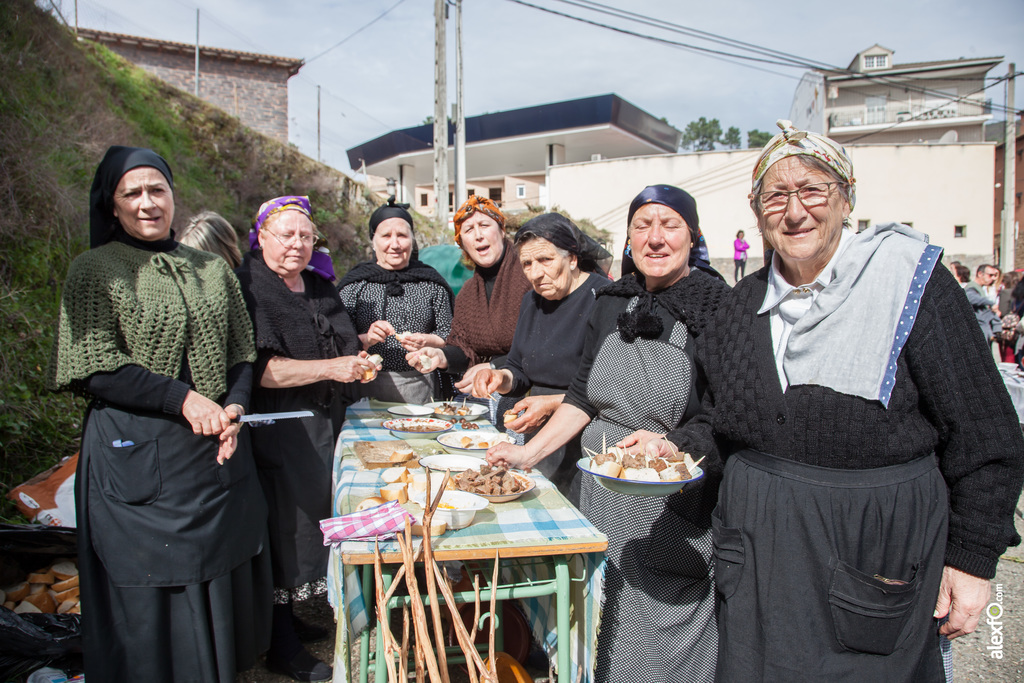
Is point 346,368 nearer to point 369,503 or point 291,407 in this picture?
point 291,407

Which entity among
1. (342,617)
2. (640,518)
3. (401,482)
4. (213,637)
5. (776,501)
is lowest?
(213,637)

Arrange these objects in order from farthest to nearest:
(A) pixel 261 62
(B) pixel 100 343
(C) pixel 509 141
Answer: (C) pixel 509 141 < (A) pixel 261 62 < (B) pixel 100 343

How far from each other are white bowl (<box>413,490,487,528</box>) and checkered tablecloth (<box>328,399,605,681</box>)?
35 mm

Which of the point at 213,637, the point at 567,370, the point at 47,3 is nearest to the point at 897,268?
the point at 567,370

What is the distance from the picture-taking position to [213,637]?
234 cm

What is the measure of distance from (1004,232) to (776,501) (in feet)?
77.5

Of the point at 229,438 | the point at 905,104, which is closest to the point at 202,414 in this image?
the point at 229,438

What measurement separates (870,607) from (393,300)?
3.07 meters

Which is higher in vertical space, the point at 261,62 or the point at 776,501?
the point at 261,62

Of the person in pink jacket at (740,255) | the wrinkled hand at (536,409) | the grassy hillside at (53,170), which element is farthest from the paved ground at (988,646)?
the person in pink jacket at (740,255)

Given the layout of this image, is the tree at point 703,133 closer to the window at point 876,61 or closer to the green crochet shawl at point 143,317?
the window at point 876,61

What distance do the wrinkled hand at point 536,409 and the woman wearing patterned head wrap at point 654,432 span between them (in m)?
0.18

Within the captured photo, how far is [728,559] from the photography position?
62.5 inches

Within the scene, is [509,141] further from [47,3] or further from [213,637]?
[213,637]
